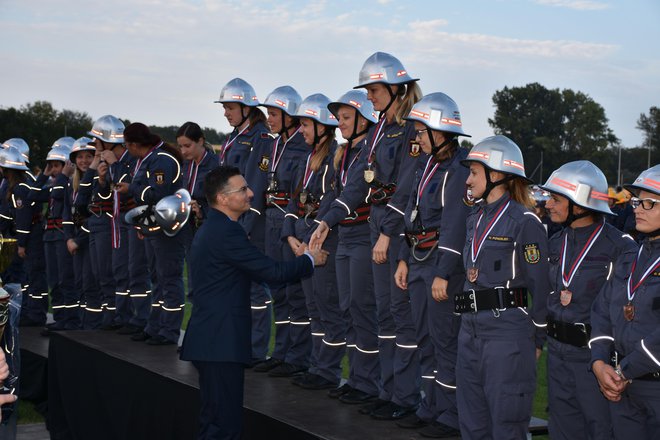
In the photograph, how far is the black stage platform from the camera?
5.93m

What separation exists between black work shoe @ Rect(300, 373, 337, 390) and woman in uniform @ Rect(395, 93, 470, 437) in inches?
46.9

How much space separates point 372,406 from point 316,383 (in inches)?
35.1

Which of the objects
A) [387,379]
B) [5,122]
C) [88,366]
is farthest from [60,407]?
[5,122]

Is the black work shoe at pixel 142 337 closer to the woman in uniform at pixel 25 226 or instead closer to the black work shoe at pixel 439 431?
the woman in uniform at pixel 25 226

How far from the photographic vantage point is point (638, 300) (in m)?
4.53

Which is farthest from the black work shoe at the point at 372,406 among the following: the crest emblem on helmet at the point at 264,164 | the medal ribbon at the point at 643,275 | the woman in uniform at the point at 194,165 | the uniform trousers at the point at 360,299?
the woman in uniform at the point at 194,165

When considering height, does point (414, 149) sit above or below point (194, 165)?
above

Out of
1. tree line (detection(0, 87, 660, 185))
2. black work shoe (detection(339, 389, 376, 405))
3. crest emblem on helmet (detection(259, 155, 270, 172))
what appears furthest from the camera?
tree line (detection(0, 87, 660, 185))

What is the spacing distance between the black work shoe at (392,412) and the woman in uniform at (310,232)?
39.1 inches

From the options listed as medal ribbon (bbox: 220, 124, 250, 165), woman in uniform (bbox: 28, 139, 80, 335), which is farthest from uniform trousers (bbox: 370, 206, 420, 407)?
woman in uniform (bbox: 28, 139, 80, 335)

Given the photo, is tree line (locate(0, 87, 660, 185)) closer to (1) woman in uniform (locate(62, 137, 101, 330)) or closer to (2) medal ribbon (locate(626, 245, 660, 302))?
(1) woman in uniform (locate(62, 137, 101, 330))

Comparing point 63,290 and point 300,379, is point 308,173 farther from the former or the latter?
point 63,290

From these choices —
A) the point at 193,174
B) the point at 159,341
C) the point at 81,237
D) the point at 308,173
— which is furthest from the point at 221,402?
the point at 81,237

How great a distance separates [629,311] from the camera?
4.56 m
